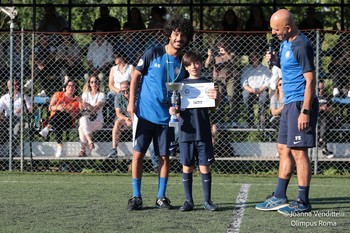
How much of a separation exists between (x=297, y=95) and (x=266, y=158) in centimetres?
540

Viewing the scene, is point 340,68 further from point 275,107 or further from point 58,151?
point 58,151

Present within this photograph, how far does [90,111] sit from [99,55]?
4.76ft

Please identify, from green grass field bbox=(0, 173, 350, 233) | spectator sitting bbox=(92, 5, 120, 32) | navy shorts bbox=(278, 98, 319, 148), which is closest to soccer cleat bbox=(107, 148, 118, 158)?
green grass field bbox=(0, 173, 350, 233)

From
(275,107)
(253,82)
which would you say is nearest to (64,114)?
(253,82)

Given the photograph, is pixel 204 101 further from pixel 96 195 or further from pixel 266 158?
pixel 266 158

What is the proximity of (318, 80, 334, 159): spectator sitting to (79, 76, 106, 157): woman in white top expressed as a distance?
3688 millimetres

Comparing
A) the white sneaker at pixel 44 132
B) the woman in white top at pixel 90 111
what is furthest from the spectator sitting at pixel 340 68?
the white sneaker at pixel 44 132

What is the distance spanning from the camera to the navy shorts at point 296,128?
27.8 feet

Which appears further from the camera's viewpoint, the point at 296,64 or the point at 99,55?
the point at 99,55

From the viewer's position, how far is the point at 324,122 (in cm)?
1409

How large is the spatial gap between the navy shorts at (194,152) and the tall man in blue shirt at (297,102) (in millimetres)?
775

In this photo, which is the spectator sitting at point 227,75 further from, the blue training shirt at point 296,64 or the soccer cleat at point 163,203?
the blue training shirt at point 296,64

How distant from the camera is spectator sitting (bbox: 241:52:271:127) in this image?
1443cm

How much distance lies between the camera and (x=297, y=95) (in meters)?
8.60
